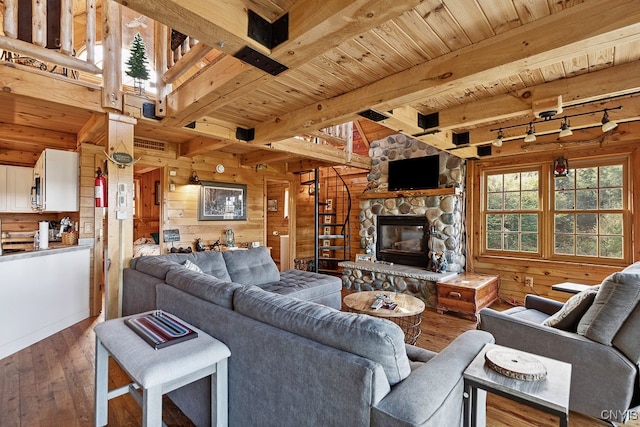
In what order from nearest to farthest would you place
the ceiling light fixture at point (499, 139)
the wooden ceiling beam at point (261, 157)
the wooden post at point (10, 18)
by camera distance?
the wooden post at point (10, 18) < the ceiling light fixture at point (499, 139) < the wooden ceiling beam at point (261, 157)

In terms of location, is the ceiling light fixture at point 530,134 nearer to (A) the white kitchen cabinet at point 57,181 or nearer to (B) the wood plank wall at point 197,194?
(B) the wood plank wall at point 197,194

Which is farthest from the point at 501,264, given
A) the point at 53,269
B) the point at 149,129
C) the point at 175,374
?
the point at 53,269

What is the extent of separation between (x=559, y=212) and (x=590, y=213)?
327mm

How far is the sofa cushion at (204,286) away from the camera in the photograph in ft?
6.04

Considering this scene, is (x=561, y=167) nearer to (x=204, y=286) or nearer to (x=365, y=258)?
(x=365, y=258)

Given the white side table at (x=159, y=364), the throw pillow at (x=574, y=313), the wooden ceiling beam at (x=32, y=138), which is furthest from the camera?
the wooden ceiling beam at (x=32, y=138)

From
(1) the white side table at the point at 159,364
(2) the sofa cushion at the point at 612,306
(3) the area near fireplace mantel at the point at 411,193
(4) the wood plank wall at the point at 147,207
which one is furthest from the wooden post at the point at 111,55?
(4) the wood plank wall at the point at 147,207

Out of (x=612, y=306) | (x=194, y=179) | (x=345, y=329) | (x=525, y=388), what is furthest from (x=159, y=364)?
(x=194, y=179)

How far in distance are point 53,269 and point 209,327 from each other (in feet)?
9.07

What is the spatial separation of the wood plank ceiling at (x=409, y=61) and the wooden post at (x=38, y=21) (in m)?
1.00

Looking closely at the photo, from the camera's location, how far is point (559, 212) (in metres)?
4.32

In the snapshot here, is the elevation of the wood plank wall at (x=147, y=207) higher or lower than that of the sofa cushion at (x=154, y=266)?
higher

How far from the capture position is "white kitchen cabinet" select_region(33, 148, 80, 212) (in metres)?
3.74

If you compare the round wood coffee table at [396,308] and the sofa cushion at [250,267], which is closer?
the round wood coffee table at [396,308]
